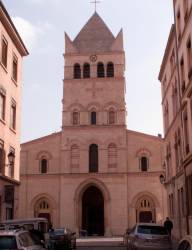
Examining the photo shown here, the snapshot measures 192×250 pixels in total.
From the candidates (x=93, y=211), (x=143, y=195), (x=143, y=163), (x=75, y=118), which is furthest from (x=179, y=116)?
(x=93, y=211)

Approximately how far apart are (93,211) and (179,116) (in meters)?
22.9

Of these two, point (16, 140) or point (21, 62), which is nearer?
point (16, 140)

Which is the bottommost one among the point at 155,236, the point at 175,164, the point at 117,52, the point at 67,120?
the point at 155,236

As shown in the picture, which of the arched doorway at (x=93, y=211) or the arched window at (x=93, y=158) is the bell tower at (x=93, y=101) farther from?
the arched doorway at (x=93, y=211)

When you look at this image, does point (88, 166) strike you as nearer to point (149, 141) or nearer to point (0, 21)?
point (149, 141)

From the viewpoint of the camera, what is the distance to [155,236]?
63.2ft

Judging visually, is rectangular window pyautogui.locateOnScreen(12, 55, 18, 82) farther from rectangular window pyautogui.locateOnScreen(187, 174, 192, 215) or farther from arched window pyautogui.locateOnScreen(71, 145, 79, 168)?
arched window pyautogui.locateOnScreen(71, 145, 79, 168)

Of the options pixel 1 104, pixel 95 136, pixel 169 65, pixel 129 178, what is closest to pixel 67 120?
pixel 95 136

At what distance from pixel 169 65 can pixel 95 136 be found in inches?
665

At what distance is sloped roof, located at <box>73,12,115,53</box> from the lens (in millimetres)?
50844

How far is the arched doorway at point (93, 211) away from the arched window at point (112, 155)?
10.7 ft

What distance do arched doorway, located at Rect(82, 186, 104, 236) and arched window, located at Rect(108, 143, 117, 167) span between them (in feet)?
10.7

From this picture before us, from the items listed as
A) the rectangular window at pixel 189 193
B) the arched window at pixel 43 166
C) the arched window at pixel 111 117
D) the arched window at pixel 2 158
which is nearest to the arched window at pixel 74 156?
the arched window at pixel 43 166

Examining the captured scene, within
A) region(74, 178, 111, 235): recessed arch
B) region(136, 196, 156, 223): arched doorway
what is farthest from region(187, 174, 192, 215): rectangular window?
region(74, 178, 111, 235): recessed arch
